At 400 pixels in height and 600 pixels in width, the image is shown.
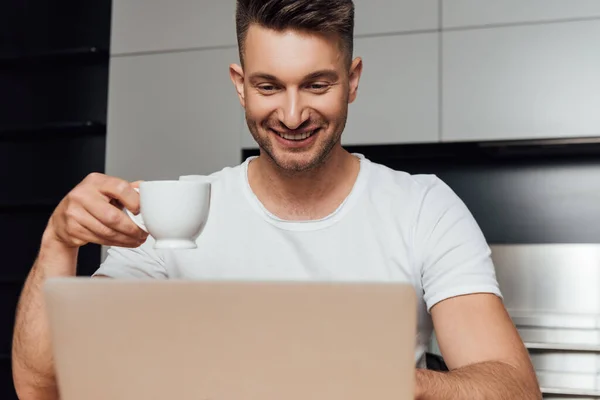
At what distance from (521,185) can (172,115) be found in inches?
52.1

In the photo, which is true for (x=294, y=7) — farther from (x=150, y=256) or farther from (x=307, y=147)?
(x=150, y=256)

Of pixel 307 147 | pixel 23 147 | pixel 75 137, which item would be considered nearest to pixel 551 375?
pixel 307 147

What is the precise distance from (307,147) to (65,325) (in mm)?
796

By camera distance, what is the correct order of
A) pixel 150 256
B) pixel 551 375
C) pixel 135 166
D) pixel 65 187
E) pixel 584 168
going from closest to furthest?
pixel 150 256 → pixel 551 375 → pixel 584 168 → pixel 135 166 → pixel 65 187

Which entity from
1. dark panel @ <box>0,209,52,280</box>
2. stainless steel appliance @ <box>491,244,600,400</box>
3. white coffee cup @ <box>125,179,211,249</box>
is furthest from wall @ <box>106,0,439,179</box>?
white coffee cup @ <box>125,179,211,249</box>

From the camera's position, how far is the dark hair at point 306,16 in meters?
1.37

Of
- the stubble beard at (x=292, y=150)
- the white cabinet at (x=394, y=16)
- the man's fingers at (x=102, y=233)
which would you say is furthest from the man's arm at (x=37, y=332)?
the white cabinet at (x=394, y=16)

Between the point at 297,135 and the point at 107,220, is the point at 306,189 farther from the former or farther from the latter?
the point at 107,220

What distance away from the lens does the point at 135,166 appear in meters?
2.94

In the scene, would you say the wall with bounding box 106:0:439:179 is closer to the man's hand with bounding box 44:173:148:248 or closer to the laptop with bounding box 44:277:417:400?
the man's hand with bounding box 44:173:148:248

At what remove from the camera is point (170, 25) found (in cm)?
295

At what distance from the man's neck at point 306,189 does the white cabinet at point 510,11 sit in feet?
4.22

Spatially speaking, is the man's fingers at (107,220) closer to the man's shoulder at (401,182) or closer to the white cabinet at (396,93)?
the man's shoulder at (401,182)

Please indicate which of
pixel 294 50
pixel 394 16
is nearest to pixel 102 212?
pixel 294 50
